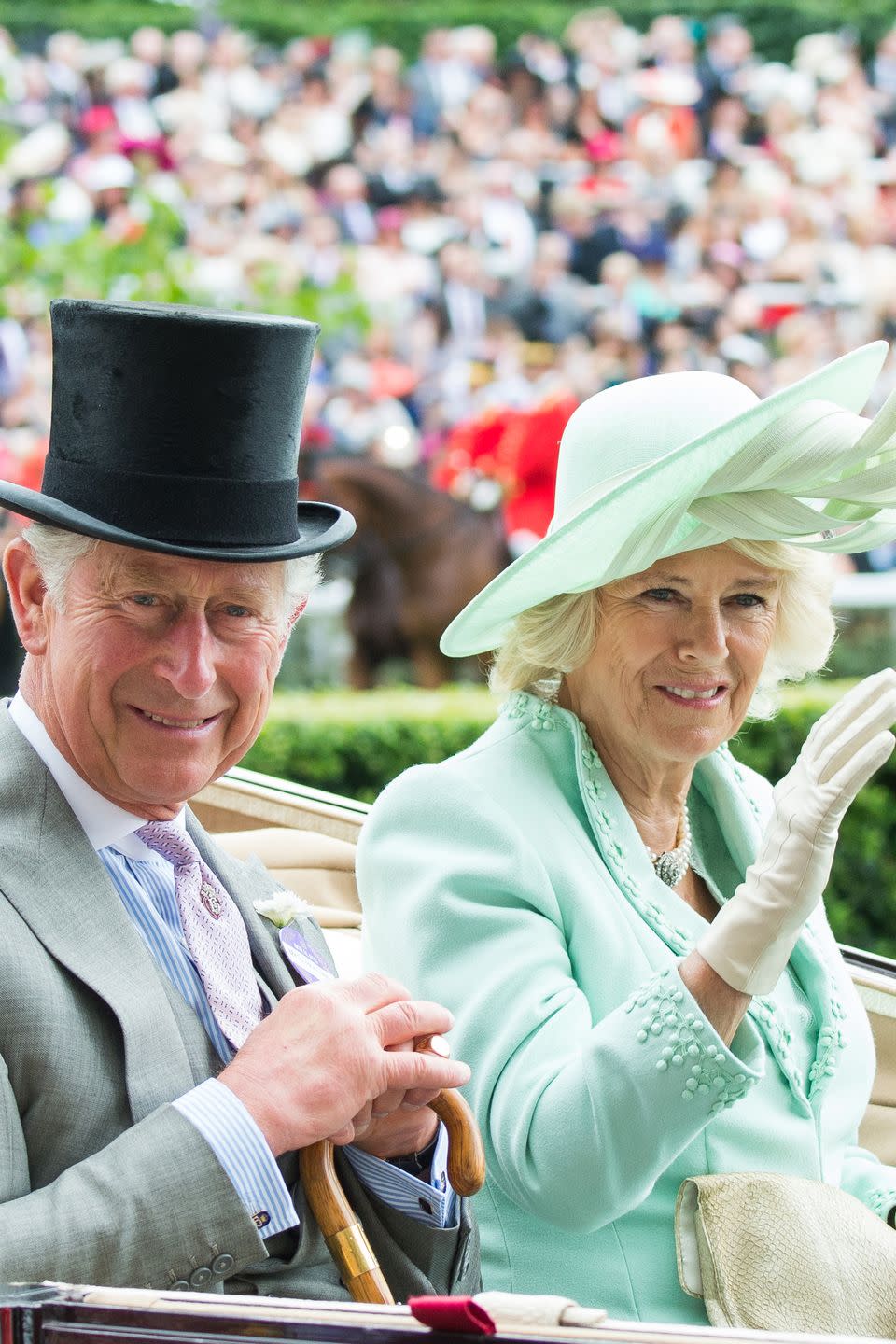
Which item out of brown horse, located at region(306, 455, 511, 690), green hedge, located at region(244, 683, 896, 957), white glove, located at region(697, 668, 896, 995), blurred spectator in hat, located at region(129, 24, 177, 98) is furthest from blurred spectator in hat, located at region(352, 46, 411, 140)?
white glove, located at region(697, 668, 896, 995)

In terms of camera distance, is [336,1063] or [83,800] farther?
[83,800]

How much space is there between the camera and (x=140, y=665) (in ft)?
5.64

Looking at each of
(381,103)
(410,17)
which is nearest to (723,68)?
(381,103)

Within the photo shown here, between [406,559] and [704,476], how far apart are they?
8712 mm

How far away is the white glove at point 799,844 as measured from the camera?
195 cm

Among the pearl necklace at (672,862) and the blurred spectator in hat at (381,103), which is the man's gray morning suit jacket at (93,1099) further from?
the blurred spectator in hat at (381,103)

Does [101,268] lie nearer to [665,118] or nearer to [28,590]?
[665,118]

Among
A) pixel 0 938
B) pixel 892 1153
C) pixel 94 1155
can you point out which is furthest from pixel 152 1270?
pixel 892 1153

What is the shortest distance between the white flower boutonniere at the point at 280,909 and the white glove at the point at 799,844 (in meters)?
0.44

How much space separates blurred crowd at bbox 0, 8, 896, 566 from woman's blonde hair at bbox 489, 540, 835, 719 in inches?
307

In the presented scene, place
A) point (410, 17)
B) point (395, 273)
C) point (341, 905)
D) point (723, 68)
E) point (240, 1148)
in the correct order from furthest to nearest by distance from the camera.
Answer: point (410, 17), point (723, 68), point (395, 273), point (341, 905), point (240, 1148)

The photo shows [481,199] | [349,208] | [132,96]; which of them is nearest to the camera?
[349,208]

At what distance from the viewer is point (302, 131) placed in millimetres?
15367

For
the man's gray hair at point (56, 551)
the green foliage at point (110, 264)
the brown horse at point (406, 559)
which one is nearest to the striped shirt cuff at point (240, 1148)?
the man's gray hair at point (56, 551)
